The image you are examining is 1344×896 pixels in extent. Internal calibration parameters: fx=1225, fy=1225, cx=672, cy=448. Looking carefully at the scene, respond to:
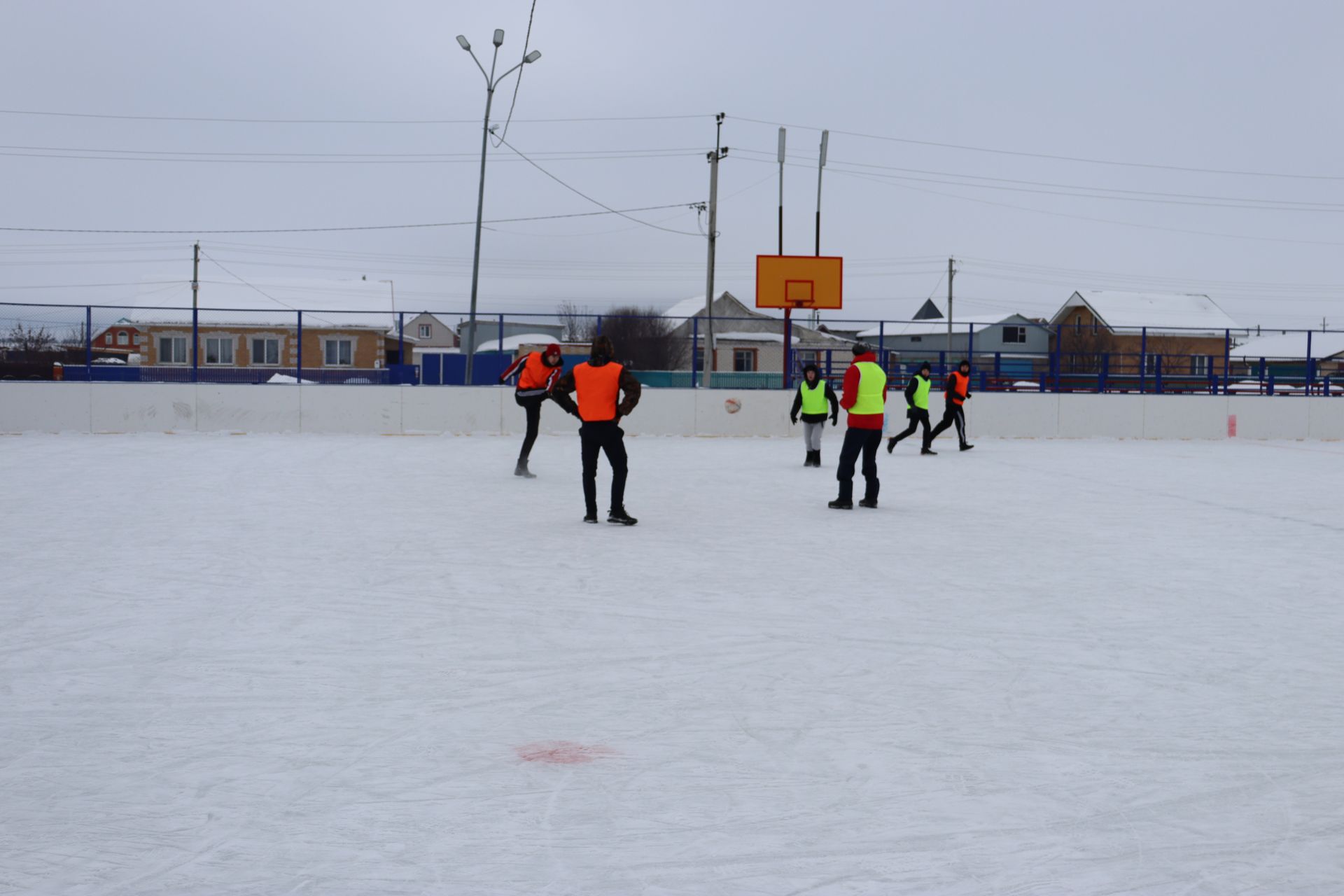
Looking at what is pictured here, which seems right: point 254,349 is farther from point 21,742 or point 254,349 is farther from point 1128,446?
point 21,742

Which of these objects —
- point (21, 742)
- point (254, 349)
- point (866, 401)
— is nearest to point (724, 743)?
point (21, 742)

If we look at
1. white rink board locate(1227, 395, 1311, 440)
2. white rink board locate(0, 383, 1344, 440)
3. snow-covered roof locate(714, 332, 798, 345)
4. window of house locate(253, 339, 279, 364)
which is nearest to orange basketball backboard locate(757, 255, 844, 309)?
white rink board locate(0, 383, 1344, 440)

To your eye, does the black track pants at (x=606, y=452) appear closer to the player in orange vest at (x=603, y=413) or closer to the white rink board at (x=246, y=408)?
the player in orange vest at (x=603, y=413)

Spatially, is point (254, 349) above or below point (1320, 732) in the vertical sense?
above

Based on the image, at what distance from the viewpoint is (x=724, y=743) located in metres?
4.25

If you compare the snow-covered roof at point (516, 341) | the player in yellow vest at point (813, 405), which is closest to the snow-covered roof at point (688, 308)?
the snow-covered roof at point (516, 341)

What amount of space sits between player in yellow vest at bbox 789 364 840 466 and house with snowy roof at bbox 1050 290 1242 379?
10967 mm

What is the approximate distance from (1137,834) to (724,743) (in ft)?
4.54

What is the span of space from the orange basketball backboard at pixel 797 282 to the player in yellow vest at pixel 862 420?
13.9 metres

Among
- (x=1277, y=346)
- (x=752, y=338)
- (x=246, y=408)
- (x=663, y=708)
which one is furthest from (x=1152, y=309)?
(x=663, y=708)

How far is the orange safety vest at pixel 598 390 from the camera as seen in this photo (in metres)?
10.0

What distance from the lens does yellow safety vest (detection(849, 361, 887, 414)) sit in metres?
11.4

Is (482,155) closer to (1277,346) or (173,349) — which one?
(173,349)

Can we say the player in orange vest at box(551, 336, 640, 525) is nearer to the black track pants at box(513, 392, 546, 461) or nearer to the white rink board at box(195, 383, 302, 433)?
the black track pants at box(513, 392, 546, 461)
